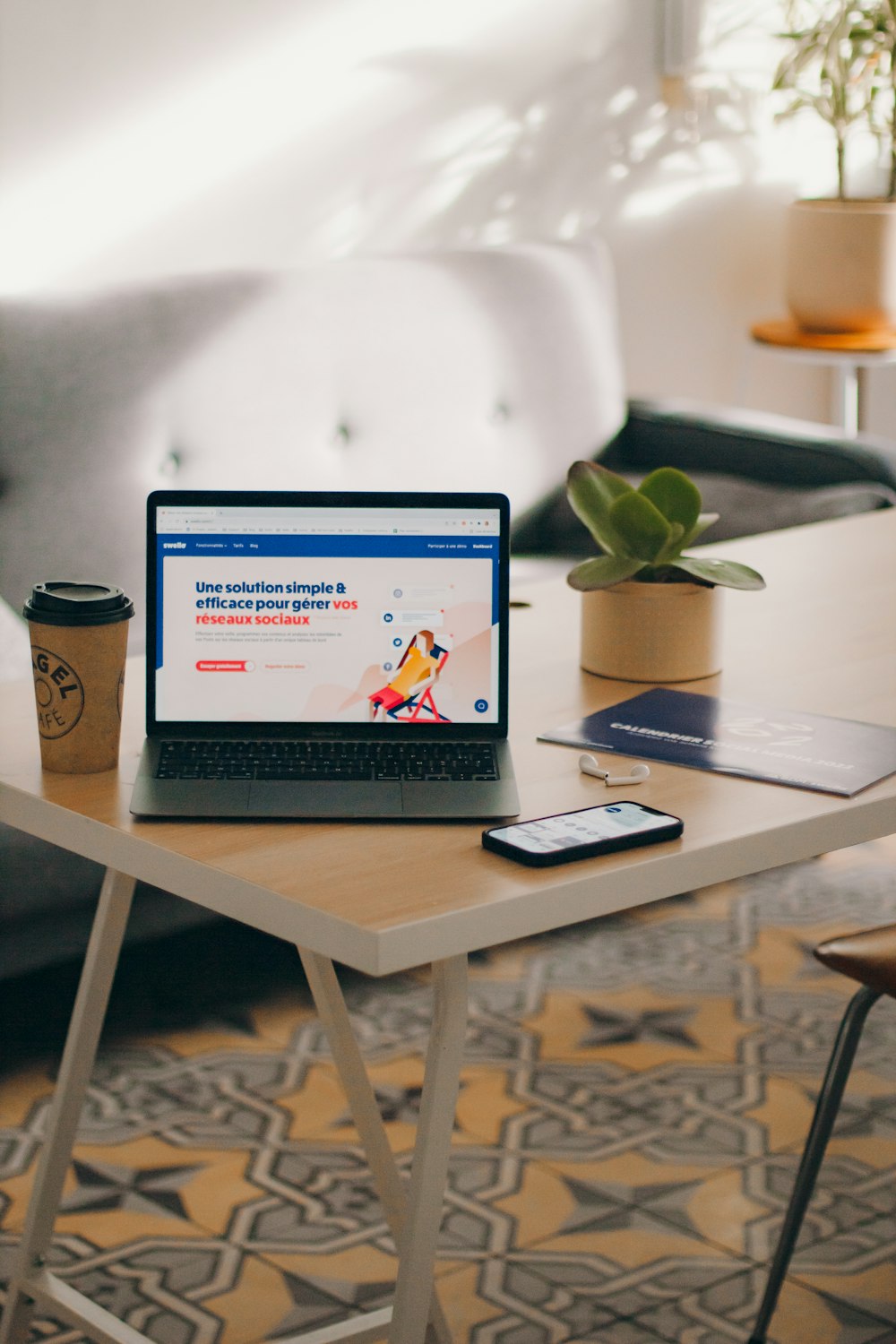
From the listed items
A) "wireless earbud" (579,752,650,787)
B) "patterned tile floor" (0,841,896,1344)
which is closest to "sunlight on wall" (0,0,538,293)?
"patterned tile floor" (0,841,896,1344)

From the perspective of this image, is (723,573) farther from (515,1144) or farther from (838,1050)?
(515,1144)

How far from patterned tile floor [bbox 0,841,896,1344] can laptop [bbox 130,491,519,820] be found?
2.16 ft

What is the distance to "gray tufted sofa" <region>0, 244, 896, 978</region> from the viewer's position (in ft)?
8.52

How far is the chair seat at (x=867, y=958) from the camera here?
1.48 metres

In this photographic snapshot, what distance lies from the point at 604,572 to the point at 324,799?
439 mm

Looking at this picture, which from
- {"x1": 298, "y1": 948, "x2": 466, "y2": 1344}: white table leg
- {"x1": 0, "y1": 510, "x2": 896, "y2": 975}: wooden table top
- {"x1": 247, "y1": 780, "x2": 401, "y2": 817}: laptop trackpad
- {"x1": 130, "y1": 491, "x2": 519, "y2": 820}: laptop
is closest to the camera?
{"x1": 0, "y1": 510, "x2": 896, "y2": 975}: wooden table top

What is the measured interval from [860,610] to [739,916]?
0.98 meters

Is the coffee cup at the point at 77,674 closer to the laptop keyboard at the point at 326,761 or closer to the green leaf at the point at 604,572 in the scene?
the laptop keyboard at the point at 326,761

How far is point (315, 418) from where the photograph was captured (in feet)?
9.72

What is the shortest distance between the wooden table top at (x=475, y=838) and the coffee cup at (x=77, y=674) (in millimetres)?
23

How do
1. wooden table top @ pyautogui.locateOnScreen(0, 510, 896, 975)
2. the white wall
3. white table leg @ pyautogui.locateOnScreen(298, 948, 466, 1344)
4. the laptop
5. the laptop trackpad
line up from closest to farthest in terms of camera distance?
wooden table top @ pyautogui.locateOnScreen(0, 510, 896, 975) → the laptop trackpad → the laptop → white table leg @ pyautogui.locateOnScreen(298, 948, 466, 1344) → the white wall

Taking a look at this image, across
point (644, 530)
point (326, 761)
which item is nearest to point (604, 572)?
point (644, 530)

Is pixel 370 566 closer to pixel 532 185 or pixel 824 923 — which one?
pixel 824 923

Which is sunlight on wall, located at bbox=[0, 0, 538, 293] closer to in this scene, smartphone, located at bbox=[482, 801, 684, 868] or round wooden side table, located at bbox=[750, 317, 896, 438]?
round wooden side table, located at bbox=[750, 317, 896, 438]
